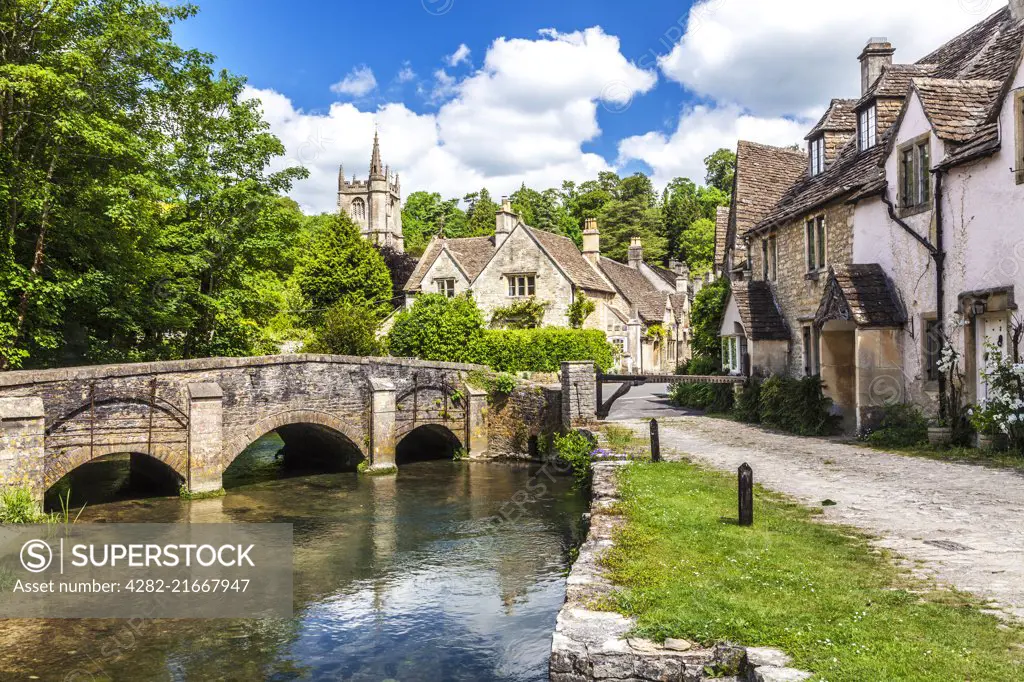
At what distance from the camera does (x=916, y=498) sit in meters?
10.0

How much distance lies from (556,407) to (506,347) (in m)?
10.6

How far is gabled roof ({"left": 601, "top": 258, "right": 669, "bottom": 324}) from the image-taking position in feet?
151

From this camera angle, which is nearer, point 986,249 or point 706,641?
point 706,641

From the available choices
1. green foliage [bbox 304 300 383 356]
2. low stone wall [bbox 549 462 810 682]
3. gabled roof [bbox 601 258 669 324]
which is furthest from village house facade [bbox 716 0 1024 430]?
gabled roof [bbox 601 258 669 324]

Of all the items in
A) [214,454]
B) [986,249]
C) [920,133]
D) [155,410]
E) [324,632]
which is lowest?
[324,632]

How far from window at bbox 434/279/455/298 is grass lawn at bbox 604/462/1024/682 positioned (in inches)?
1379

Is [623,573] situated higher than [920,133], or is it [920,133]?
[920,133]

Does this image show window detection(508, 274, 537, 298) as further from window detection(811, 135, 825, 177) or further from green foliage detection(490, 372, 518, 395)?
window detection(811, 135, 825, 177)

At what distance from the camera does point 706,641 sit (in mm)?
5559

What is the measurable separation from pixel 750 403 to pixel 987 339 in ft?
28.6

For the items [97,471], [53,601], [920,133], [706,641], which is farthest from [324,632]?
[97,471]

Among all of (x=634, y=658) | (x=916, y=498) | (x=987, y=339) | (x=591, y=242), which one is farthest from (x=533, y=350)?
(x=634, y=658)

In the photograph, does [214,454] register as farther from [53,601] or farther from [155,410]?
[53,601]

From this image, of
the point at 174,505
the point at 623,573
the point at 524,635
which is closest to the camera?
the point at 623,573
